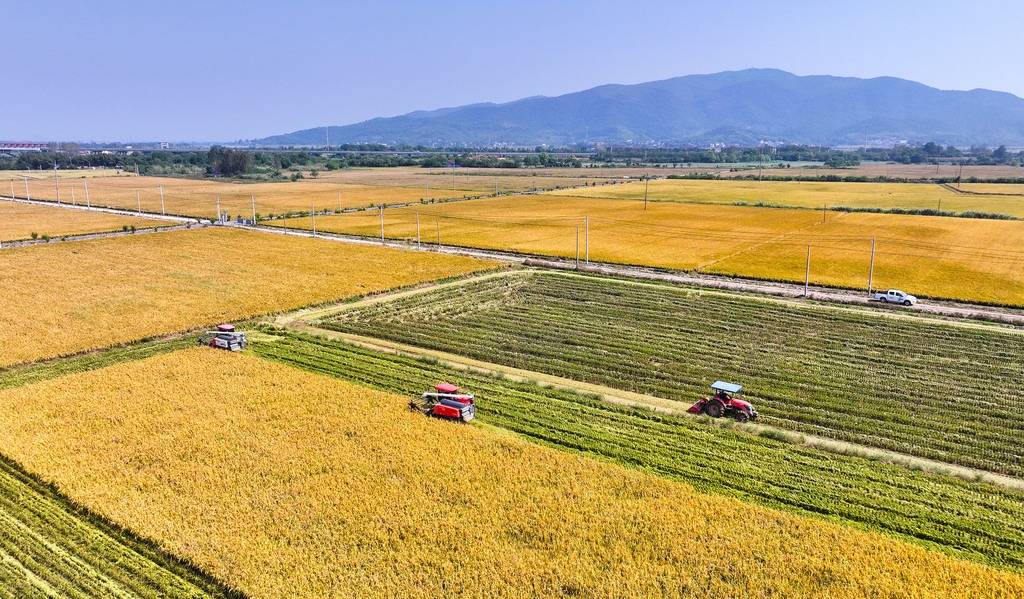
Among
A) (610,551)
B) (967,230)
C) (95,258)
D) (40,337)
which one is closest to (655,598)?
(610,551)

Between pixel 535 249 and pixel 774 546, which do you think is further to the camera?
pixel 535 249

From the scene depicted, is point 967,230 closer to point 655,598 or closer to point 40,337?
point 655,598

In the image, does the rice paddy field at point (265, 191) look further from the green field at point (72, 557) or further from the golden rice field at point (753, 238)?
the green field at point (72, 557)

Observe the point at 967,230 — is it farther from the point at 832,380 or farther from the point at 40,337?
the point at 40,337

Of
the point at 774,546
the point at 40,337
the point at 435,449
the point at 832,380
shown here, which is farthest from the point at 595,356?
the point at 40,337

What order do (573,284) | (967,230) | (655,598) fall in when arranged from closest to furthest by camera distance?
(655,598) → (573,284) → (967,230)

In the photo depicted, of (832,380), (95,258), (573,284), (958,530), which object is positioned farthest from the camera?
(95,258)
